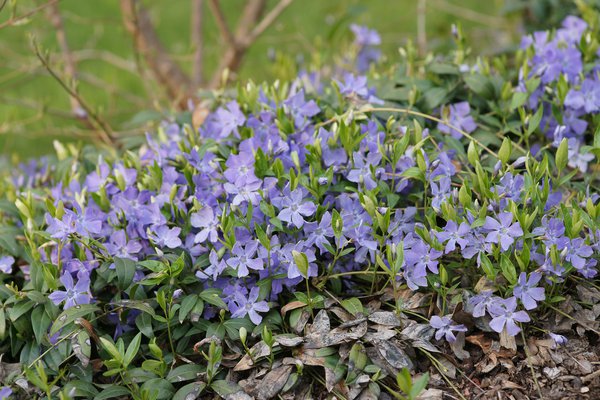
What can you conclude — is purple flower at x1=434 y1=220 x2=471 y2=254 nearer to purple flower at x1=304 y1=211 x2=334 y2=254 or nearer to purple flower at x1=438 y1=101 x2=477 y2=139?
purple flower at x1=304 y1=211 x2=334 y2=254

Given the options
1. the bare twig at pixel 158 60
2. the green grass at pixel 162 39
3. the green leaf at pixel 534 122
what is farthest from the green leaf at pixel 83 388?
the green grass at pixel 162 39

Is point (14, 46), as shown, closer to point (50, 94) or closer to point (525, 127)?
point (50, 94)

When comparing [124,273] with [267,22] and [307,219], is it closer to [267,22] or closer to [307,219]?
[307,219]

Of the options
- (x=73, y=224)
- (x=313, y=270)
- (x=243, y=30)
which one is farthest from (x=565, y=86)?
(x=243, y=30)

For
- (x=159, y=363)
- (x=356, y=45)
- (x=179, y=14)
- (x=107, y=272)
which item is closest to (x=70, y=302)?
(x=107, y=272)

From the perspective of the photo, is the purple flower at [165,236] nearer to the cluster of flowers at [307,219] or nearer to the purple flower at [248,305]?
the cluster of flowers at [307,219]
